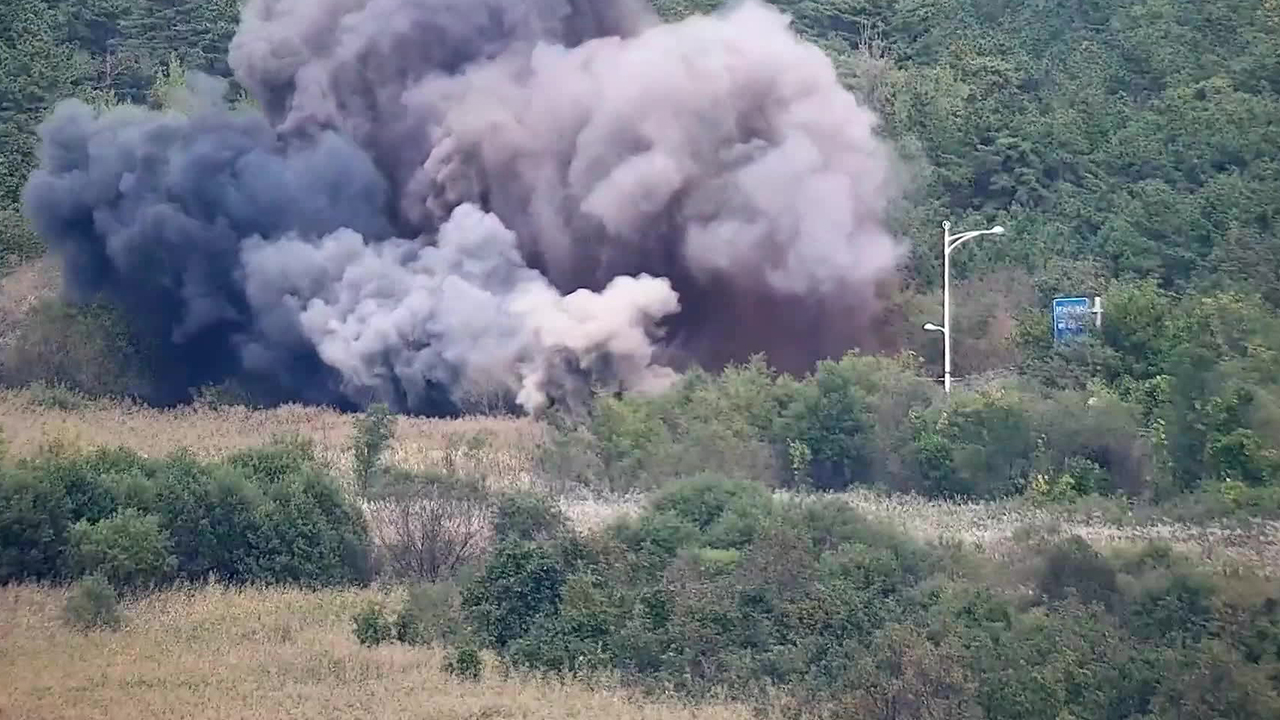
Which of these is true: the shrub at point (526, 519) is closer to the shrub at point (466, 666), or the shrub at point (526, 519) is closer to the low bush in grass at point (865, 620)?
the low bush in grass at point (865, 620)

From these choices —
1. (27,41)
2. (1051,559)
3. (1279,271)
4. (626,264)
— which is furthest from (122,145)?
(1051,559)

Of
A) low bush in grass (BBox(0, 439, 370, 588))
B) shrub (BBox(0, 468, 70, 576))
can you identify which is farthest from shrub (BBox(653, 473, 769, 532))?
shrub (BBox(0, 468, 70, 576))

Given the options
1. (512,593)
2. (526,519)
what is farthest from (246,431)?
(512,593)

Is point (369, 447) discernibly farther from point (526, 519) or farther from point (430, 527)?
point (526, 519)

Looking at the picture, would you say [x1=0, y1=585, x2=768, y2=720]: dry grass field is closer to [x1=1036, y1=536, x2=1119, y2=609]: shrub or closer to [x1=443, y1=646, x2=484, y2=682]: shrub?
[x1=443, y1=646, x2=484, y2=682]: shrub

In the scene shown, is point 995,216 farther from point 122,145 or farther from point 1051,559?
point 1051,559
